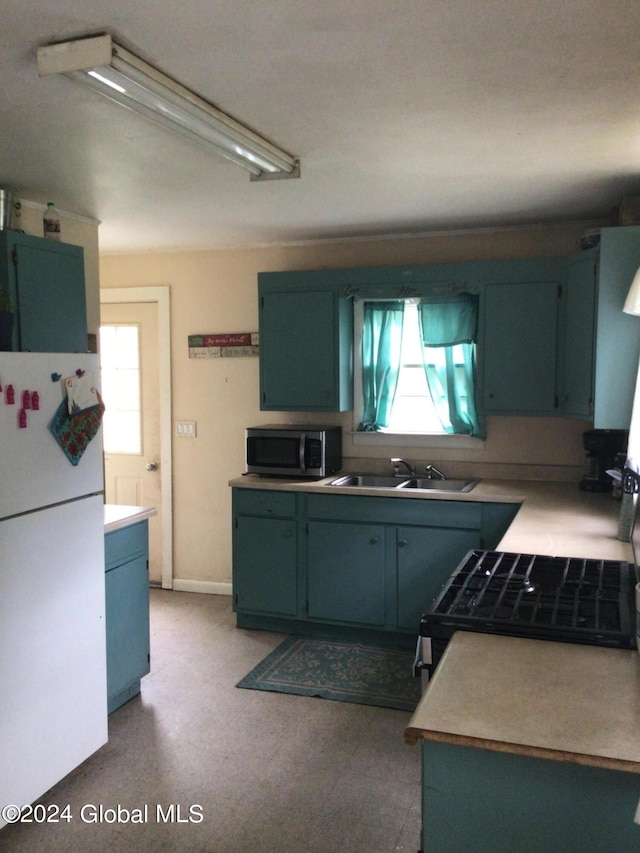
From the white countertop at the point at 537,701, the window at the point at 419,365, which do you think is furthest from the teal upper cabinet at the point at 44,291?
the white countertop at the point at 537,701

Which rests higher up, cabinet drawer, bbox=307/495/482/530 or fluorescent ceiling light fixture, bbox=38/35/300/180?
fluorescent ceiling light fixture, bbox=38/35/300/180

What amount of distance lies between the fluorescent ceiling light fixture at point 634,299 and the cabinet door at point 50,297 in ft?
8.20

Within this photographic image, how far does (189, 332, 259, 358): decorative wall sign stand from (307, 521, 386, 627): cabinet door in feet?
4.52

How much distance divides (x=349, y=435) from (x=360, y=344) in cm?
59

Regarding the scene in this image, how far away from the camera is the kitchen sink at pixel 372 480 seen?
4.41 meters

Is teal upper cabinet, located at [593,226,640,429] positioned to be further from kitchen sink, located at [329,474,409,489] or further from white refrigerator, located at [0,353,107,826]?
white refrigerator, located at [0,353,107,826]

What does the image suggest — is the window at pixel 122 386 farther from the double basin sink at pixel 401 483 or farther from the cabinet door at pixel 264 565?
the double basin sink at pixel 401 483

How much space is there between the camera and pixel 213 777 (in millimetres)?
2814

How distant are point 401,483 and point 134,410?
2.12 m

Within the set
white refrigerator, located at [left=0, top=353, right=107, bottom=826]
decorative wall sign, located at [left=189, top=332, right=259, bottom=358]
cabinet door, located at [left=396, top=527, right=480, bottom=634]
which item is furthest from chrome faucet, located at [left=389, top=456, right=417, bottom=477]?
white refrigerator, located at [left=0, top=353, right=107, bottom=826]

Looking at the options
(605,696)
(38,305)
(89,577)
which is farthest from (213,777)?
(38,305)

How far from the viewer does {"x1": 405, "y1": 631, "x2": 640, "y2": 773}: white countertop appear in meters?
1.34

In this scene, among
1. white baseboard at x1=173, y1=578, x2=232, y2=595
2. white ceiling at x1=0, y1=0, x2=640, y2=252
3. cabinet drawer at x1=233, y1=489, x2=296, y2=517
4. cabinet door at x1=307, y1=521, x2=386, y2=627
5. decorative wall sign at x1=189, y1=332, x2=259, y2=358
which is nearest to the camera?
white ceiling at x1=0, y1=0, x2=640, y2=252

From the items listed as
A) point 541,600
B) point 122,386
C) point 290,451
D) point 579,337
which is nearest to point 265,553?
point 290,451
